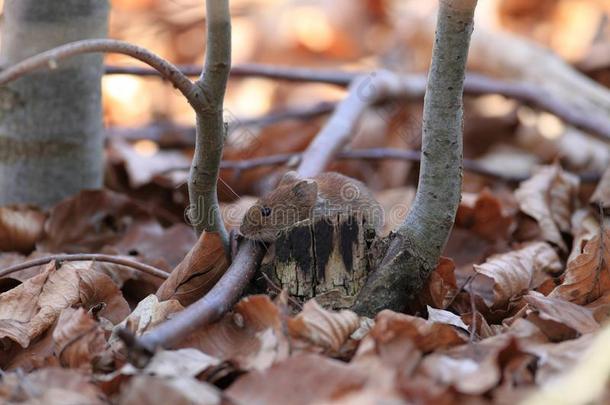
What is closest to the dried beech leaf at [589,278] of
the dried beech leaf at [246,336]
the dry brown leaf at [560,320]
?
the dry brown leaf at [560,320]

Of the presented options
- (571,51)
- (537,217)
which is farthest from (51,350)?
(571,51)

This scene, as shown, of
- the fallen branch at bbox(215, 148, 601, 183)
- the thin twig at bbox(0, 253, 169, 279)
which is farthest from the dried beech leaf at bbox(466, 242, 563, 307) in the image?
the fallen branch at bbox(215, 148, 601, 183)

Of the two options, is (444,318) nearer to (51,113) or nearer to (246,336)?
(246,336)

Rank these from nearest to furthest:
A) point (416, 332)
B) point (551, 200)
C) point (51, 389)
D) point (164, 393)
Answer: point (164, 393)
point (51, 389)
point (416, 332)
point (551, 200)

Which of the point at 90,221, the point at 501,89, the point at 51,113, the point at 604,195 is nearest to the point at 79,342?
the point at 90,221

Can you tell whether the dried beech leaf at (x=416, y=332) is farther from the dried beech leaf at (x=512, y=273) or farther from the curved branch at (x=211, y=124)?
the curved branch at (x=211, y=124)

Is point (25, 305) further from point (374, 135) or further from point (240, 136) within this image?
point (374, 135)
